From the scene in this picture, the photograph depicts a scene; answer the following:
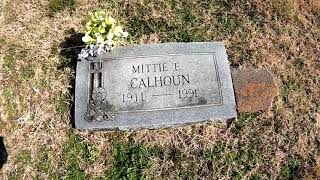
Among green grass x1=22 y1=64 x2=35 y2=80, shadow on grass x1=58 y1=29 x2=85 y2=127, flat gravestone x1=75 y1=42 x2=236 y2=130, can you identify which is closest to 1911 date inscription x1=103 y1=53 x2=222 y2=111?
flat gravestone x1=75 y1=42 x2=236 y2=130

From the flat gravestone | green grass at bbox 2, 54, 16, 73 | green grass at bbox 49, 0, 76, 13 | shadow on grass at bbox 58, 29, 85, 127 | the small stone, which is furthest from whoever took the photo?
green grass at bbox 49, 0, 76, 13

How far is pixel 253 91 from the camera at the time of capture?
14.1 ft

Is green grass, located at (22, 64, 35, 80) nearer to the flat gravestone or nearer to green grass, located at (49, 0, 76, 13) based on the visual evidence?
the flat gravestone

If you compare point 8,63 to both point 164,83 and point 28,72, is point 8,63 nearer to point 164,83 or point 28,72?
point 28,72

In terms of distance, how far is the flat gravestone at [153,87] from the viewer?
A: 409cm

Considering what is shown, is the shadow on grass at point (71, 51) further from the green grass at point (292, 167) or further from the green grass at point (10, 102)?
the green grass at point (292, 167)

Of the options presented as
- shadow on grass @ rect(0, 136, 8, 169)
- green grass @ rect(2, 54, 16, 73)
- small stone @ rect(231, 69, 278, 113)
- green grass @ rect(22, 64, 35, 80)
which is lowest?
shadow on grass @ rect(0, 136, 8, 169)

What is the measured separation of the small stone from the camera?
14.1ft

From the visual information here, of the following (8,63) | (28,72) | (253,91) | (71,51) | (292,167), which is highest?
(71,51)

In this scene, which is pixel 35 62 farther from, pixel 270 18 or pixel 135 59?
pixel 270 18

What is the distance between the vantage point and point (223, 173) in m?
4.09

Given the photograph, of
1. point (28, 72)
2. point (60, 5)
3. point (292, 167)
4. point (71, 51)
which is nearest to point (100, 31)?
point (71, 51)

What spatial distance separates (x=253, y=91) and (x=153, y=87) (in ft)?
3.18

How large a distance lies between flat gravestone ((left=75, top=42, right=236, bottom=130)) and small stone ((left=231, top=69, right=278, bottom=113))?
12cm
